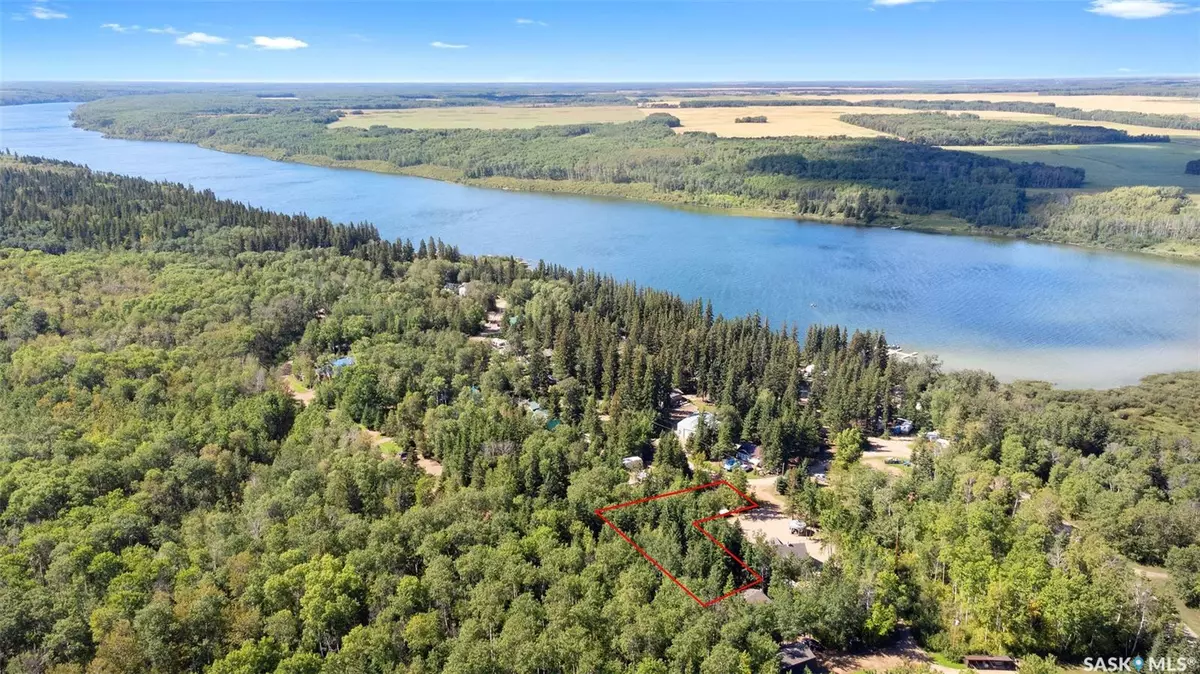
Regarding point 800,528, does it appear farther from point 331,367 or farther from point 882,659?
point 331,367

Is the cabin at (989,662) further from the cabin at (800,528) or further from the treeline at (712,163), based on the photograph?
the treeline at (712,163)

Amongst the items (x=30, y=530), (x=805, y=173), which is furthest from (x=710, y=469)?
(x=805, y=173)

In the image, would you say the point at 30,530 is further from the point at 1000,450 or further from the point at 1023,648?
the point at 1000,450

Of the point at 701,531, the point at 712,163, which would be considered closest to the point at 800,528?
the point at 701,531

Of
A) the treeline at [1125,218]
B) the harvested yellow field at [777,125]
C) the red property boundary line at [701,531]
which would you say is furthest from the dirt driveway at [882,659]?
the harvested yellow field at [777,125]

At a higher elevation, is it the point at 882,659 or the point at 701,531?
the point at 701,531

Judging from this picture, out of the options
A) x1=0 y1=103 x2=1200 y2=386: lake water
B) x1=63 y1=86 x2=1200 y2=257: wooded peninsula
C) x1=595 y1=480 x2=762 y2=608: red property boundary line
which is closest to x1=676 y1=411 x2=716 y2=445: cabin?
x1=595 y1=480 x2=762 y2=608: red property boundary line
